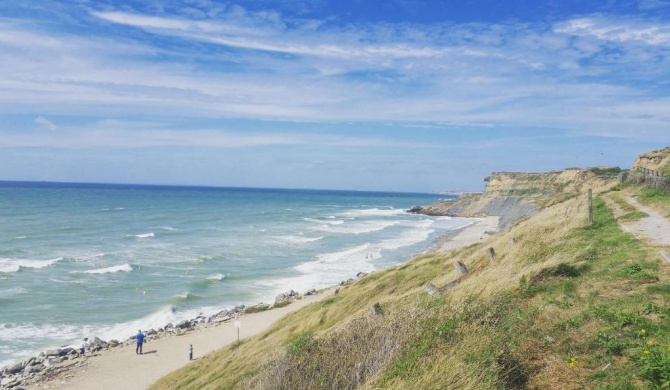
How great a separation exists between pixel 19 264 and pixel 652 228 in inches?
1878

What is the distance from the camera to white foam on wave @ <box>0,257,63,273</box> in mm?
42312

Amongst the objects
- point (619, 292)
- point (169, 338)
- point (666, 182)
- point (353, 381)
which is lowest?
point (169, 338)

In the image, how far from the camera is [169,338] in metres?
28.8

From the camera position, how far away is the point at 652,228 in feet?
51.4

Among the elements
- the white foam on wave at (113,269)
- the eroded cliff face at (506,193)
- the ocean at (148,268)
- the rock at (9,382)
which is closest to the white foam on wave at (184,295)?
the ocean at (148,268)

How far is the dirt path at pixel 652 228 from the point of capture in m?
13.6

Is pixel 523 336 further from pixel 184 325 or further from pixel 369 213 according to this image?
pixel 369 213

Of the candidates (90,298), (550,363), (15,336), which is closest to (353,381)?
(550,363)

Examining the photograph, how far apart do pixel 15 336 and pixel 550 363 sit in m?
29.8

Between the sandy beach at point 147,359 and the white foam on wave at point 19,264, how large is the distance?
19416 mm

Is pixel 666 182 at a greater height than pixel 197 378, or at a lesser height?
greater

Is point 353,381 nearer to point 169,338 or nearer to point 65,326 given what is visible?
point 169,338

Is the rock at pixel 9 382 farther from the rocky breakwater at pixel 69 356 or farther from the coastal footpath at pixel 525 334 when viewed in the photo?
the coastal footpath at pixel 525 334

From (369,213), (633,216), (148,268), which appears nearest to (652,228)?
(633,216)
